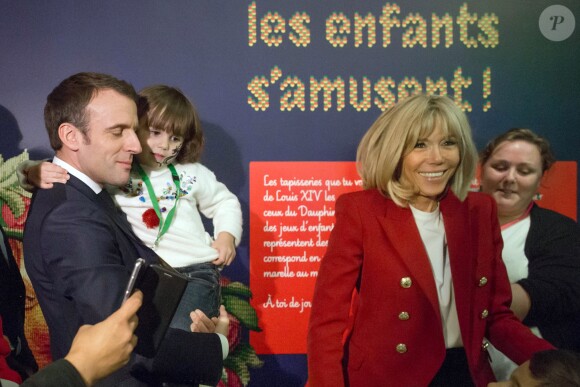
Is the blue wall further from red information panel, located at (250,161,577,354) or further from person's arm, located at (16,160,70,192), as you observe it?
person's arm, located at (16,160,70,192)

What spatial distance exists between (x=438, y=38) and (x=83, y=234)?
217 centimetres

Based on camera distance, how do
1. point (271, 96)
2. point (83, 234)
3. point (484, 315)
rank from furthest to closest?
point (271, 96) < point (484, 315) < point (83, 234)

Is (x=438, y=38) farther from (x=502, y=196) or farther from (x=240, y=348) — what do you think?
(x=240, y=348)

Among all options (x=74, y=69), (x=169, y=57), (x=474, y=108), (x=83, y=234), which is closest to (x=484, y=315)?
(x=83, y=234)

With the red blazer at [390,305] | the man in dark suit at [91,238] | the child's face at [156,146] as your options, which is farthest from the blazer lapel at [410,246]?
the child's face at [156,146]

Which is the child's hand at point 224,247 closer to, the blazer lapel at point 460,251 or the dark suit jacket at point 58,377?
the blazer lapel at point 460,251

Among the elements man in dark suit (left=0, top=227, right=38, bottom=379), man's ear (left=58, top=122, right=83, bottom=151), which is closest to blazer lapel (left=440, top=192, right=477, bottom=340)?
man's ear (left=58, top=122, right=83, bottom=151)

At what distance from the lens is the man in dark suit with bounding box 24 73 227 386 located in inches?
64.4

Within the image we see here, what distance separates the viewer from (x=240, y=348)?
3.05 m

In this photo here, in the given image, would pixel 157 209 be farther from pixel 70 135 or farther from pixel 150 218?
pixel 70 135

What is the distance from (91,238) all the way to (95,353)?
36cm

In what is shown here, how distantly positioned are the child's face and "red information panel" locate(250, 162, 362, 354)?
25.3 inches

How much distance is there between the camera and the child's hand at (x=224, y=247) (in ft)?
8.54

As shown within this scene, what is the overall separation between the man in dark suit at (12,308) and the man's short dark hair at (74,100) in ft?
1.52
